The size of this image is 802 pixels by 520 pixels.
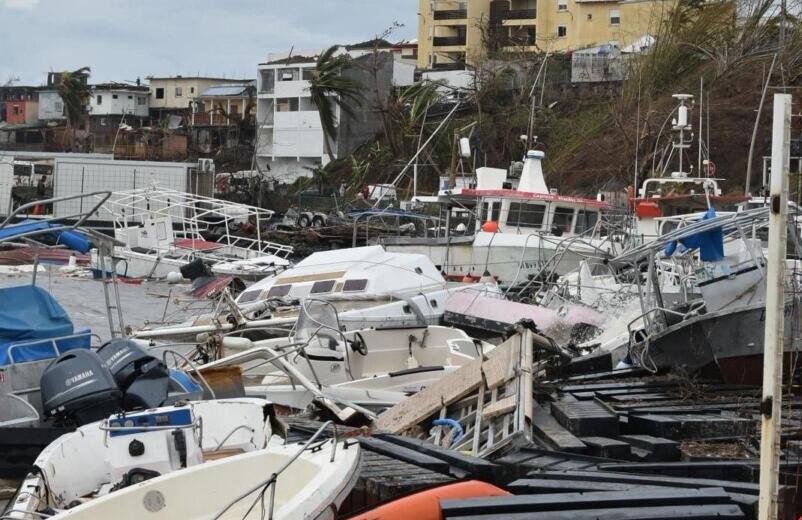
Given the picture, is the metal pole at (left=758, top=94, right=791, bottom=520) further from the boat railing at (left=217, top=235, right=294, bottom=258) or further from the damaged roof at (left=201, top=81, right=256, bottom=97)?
the damaged roof at (left=201, top=81, right=256, bottom=97)

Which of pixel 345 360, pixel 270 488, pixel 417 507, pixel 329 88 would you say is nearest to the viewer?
pixel 270 488

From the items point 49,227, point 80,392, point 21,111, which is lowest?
point 80,392

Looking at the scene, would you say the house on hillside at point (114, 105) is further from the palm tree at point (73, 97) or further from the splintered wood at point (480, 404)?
the splintered wood at point (480, 404)

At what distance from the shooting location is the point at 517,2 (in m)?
71.0

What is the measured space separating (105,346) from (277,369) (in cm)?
359

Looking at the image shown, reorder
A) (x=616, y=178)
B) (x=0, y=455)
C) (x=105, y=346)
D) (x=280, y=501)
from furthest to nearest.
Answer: (x=616, y=178) < (x=105, y=346) < (x=0, y=455) < (x=280, y=501)

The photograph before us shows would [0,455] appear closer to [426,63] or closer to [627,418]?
[627,418]

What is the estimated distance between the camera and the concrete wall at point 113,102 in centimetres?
8294

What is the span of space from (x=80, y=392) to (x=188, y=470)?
117 inches

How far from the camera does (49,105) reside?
88.8m

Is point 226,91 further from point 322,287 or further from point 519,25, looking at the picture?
point 322,287

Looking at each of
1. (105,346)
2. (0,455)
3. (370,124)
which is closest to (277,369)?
(105,346)

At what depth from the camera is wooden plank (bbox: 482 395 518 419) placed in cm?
1010

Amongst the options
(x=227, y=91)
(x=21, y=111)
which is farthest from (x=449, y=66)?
(x=21, y=111)
